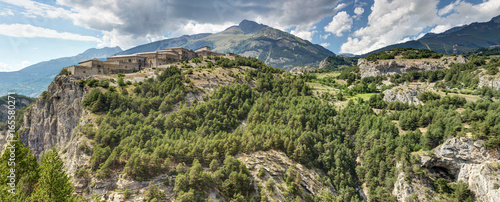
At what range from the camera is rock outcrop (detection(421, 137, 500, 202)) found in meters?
46.3

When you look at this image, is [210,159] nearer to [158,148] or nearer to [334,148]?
[158,148]

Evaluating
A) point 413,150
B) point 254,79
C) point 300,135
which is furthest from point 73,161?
point 413,150

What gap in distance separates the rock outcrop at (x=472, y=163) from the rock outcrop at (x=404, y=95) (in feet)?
93.3

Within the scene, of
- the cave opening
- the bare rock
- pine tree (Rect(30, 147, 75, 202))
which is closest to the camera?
pine tree (Rect(30, 147, 75, 202))

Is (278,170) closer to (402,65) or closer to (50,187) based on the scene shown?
(50,187)

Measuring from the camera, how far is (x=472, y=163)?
50.5m

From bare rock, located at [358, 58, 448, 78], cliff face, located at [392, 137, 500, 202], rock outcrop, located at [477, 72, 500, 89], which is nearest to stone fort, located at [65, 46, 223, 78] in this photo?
bare rock, located at [358, 58, 448, 78]

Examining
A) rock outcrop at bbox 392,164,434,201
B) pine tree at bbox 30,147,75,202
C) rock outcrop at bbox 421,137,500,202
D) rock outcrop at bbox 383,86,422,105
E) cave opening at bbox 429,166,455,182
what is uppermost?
rock outcrop at bbox 383,86,422,105

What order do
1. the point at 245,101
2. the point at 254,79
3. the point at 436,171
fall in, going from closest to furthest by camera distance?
the point at 436,171, the point at 245,101, the point at 254,79

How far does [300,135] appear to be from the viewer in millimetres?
64062

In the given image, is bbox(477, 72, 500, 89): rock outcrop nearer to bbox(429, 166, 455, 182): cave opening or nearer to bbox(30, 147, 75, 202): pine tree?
bbox(429, 166, 455, 182): cave opening

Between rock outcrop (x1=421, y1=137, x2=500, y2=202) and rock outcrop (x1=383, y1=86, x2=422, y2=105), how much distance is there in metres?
28.4

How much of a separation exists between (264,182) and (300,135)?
21.5 metres

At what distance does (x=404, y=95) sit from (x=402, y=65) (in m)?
56.7
